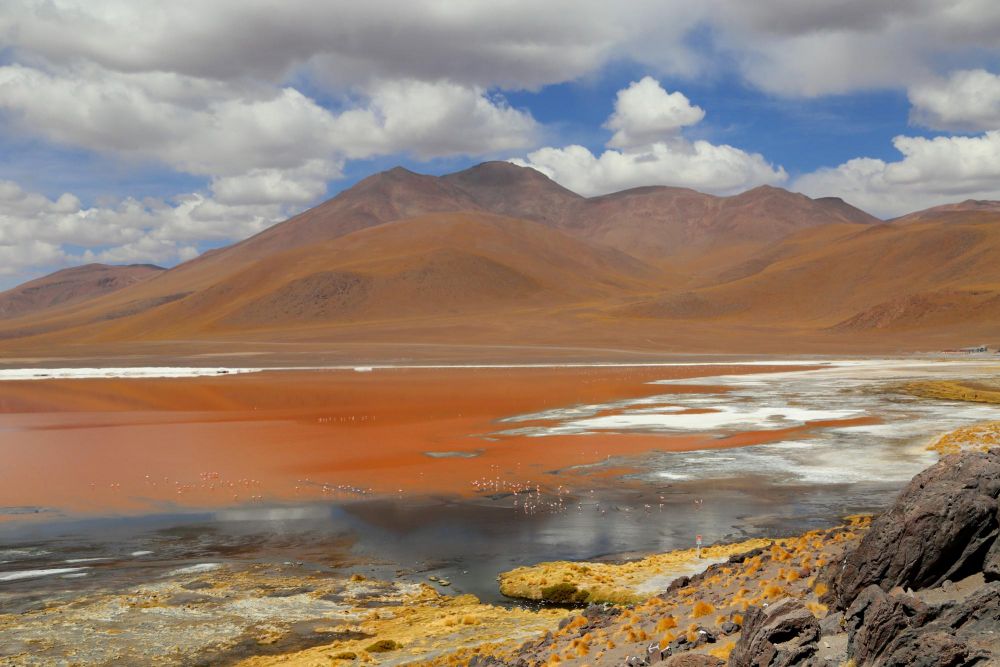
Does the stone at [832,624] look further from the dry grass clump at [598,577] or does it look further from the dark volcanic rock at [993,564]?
the dry grass clump at [598,577]

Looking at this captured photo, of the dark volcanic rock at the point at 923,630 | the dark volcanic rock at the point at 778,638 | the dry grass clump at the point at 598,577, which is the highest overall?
the dark volcanic rock at the point at 923,630

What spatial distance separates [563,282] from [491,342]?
6849 centimetres

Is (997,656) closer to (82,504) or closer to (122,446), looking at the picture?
(82,504)

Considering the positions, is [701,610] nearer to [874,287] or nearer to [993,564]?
[993,564]

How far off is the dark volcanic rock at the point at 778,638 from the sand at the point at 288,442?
14.1 m

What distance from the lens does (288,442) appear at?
29.9m

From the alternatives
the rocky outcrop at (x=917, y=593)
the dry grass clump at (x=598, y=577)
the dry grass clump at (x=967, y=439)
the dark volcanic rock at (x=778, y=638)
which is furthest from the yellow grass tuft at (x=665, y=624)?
the dry grass clump at (x=967, y=439)

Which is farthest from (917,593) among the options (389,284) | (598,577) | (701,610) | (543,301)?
(389,284)

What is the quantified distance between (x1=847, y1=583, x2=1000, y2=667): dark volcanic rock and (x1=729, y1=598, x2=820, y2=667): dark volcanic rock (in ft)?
1.07

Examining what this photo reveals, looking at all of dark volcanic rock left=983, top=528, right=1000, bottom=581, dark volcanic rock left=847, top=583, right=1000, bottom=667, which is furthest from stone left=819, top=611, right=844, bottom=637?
dark volcanic rock left=983, top=528, right=1000, bottom=581

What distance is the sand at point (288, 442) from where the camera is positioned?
22.1m

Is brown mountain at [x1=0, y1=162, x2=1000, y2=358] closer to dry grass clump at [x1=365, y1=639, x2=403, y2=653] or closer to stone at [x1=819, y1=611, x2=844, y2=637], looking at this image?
dry grass clump at [x1=365, y1=639, x2=403, y2=653]

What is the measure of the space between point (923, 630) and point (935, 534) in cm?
178

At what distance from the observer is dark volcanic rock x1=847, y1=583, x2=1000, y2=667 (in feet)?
18.5
